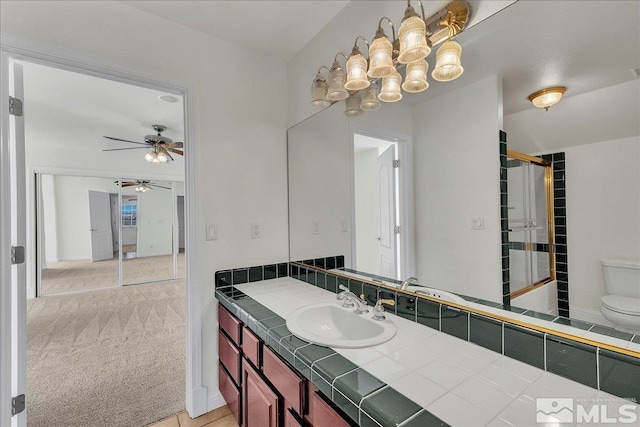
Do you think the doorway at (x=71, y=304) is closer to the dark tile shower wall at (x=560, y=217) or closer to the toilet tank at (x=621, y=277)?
the dark tile shower wall at (x=560, y=217)

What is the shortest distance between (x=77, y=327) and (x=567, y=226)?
441 cm

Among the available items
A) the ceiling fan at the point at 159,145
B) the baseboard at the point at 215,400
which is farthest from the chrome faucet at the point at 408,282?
the ceiling fan at the point at 159,145

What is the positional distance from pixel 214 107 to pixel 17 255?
4.26ft

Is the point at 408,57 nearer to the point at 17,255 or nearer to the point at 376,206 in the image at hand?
the point at 376,206

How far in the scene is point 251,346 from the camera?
1.32 metres

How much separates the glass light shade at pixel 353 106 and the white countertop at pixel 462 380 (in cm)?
114

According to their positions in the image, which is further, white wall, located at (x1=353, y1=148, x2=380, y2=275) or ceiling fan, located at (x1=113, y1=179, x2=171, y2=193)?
ceiling fan, located at (x1=113, y1=179, x2=171, y2=193)

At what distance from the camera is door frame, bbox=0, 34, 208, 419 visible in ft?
4.37

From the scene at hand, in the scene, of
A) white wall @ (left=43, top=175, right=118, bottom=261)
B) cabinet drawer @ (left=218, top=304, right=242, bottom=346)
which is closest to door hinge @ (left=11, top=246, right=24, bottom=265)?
cabinet drawer @ (left=218, top=304, right=242, bottom=346)

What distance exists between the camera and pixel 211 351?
181 centimetres

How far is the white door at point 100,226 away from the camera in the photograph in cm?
525

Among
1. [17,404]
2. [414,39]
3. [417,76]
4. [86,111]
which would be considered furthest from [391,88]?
[86,111]

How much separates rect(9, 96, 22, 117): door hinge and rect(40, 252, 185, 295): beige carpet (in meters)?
4.45

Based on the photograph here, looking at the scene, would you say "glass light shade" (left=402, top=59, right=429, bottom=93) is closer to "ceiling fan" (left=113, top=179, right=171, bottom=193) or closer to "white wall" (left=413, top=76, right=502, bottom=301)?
"white wall" (left=413, top=76, right=502, bottom=301)
